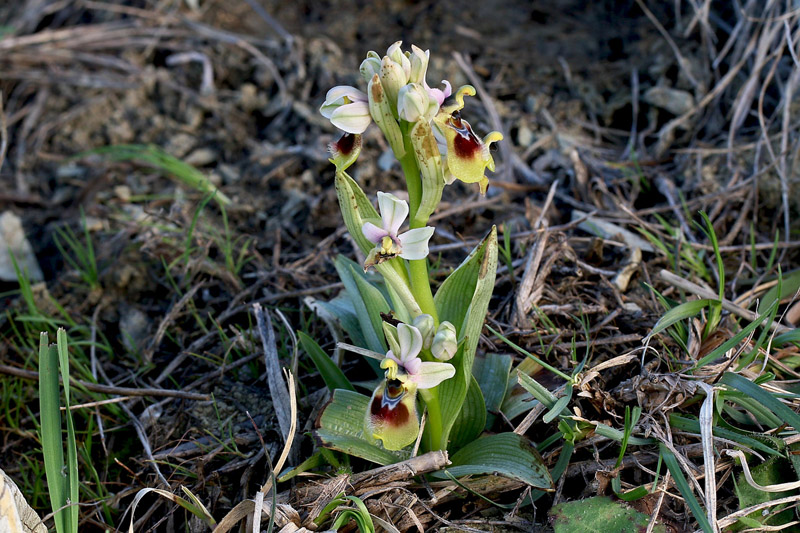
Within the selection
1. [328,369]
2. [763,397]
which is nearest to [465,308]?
[328,369]

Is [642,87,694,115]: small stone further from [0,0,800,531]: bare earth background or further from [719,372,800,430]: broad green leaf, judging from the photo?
[719,372,800,430]: broad green leaf

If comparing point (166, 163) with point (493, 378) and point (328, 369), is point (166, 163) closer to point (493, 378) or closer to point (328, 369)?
point (328, 369)

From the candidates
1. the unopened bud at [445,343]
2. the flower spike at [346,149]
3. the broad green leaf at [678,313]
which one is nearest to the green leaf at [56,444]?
the flower spike at [346,149]

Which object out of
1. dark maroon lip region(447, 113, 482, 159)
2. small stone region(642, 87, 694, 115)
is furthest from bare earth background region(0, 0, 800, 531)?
dark maroon lip region(447, 113, 482, 159)

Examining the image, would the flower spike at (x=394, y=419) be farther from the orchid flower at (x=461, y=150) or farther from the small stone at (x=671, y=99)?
the small stone at (x=671, y=99)

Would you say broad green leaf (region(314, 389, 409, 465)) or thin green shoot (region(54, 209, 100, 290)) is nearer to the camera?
broad green leaf (region(314, 389, 409, 465))

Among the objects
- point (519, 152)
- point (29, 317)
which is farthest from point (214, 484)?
point (519, 152)
